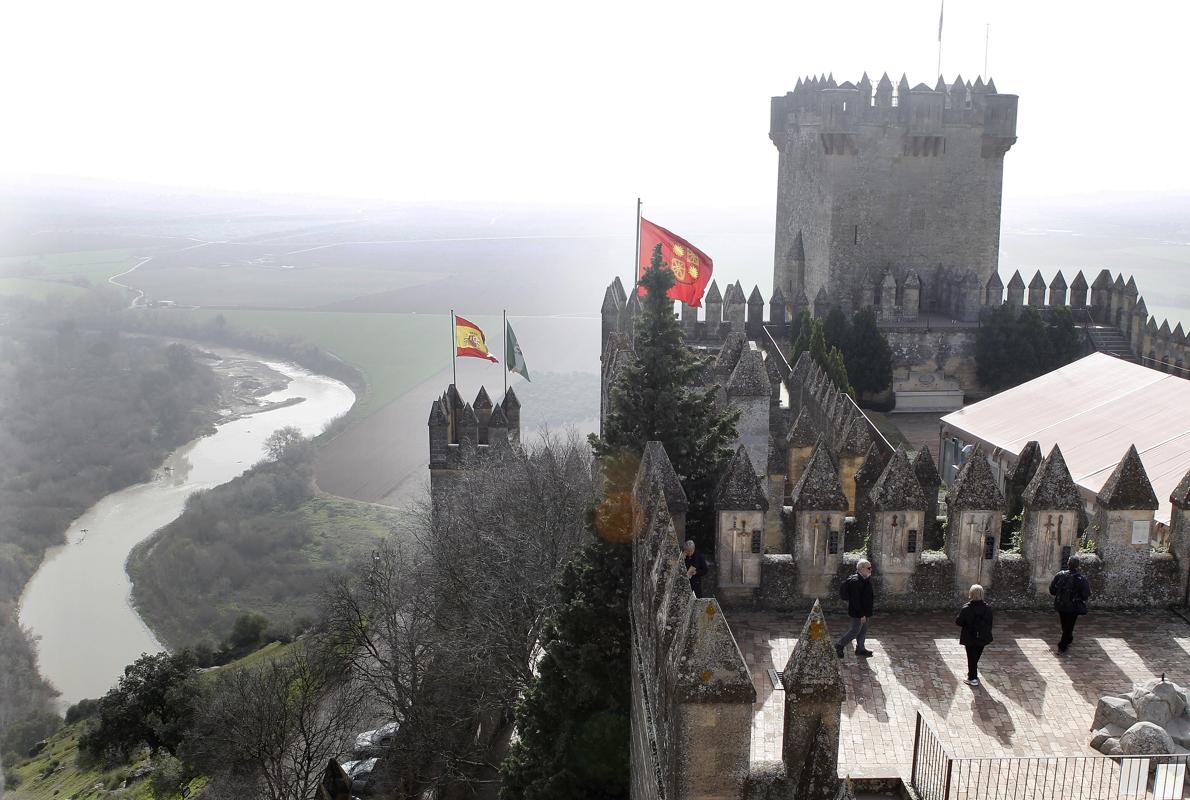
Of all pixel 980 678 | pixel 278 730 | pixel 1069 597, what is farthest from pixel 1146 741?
pixel 278 730

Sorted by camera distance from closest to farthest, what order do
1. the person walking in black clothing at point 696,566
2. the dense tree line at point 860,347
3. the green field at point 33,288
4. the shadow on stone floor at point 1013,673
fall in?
the shadow on stone floor at point 1013,673, the person walking in black clothing at point 696,566, the dense tree line at point 860,347, the green field at point 33,288

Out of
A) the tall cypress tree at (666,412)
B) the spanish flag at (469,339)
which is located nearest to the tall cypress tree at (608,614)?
the tall cypress tree at (666,412)

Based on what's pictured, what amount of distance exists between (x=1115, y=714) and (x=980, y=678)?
1.30 metres

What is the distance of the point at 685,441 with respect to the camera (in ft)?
39.2

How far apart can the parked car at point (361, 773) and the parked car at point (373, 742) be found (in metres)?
0.21

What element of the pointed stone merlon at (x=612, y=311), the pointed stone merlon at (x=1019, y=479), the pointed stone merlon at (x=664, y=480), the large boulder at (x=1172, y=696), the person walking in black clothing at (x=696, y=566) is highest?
the pointed stone merlon at (x=612, y=311)

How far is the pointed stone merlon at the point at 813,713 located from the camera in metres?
6.78

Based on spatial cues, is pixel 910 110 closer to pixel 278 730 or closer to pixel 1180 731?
pixel 278 730

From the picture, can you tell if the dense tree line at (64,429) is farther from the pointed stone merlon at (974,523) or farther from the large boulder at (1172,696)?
the large boulder at (1172,696)

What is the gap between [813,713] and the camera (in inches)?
269

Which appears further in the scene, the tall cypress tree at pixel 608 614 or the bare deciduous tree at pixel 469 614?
the bare deciduous tree at pixel 469 614

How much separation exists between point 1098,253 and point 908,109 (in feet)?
190

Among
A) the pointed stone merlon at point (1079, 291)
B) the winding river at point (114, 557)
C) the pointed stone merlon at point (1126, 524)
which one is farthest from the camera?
the winding river at point (114, 557)

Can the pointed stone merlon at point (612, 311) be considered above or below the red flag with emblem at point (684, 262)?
below
